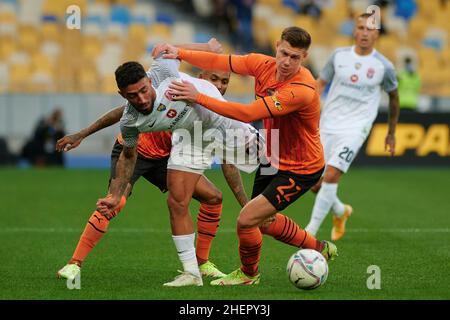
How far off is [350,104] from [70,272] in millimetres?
4321

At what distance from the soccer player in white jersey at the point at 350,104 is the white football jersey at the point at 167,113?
120 inches

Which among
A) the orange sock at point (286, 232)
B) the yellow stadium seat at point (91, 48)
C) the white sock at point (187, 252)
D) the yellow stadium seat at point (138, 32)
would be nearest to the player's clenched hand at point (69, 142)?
the white sock at point (187, 252)

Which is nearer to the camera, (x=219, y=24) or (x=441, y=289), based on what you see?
(x=441, y=289)

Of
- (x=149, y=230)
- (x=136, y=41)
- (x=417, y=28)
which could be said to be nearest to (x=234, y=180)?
(x=149, y=230)

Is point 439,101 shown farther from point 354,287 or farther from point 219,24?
point 354,287

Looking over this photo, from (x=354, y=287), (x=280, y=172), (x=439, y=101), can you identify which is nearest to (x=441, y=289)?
(x=354, y=287)

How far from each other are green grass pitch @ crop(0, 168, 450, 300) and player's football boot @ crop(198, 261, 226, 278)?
10.6 inches

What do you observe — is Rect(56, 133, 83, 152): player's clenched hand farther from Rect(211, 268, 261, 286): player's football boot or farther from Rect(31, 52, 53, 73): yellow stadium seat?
Rect(31, 52, 53, 73): yellow stadium seat

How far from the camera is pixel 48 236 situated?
11.0 metres

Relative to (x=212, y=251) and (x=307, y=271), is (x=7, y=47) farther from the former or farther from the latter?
(x=307, y=271)

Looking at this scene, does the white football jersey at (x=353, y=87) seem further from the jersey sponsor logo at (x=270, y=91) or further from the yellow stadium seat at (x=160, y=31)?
the yellow stadium seat at (x=160, y=31)

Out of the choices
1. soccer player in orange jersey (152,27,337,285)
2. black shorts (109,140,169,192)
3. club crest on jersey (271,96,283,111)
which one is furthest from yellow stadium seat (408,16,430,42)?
club crest on jersey (271,96,283,111)

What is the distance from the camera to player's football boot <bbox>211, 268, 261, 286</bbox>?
779 cm

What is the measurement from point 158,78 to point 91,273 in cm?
185
